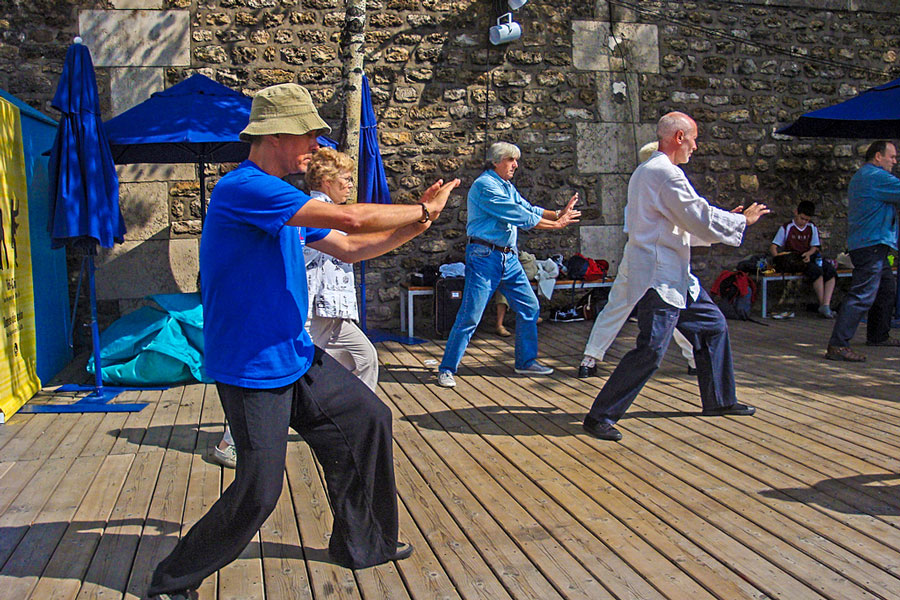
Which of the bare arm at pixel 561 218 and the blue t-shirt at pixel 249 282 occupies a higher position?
the bare arm at pixel 561 218

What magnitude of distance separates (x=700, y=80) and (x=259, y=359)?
8.17m

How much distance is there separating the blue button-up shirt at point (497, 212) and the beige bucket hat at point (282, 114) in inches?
129

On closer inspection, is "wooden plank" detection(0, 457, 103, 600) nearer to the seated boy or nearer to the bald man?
the bald man

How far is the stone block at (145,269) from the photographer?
778 centimetres

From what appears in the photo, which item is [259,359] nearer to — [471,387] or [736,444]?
[736,444]

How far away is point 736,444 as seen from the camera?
4.40 meters

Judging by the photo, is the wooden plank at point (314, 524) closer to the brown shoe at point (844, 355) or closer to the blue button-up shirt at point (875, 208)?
the brown shoe at point (844, 355)

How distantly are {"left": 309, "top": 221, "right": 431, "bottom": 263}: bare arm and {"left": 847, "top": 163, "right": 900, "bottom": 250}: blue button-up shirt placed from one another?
17.0 feet

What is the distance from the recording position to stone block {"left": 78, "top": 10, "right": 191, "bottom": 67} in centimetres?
771

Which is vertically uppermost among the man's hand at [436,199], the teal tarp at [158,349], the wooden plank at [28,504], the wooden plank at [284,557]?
the man's hand at [436,199]

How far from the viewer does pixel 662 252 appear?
14.7ft

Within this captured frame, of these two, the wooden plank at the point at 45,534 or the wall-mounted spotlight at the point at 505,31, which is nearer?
the wooden plank at the point at 45,534

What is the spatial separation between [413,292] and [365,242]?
5.35 meters

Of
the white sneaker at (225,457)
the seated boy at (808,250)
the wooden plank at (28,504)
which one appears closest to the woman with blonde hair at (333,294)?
the white sneaker at (225,457)
